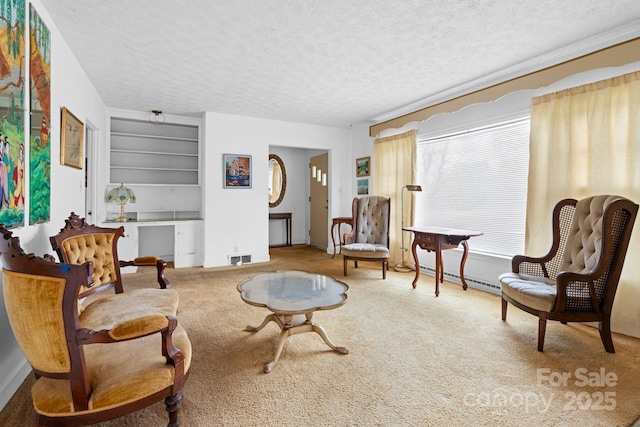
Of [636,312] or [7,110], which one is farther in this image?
[636,312]

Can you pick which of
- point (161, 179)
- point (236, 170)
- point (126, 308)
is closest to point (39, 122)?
point (126, 308)

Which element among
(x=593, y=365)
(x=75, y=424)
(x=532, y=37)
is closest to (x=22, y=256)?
(x=75, y=424)

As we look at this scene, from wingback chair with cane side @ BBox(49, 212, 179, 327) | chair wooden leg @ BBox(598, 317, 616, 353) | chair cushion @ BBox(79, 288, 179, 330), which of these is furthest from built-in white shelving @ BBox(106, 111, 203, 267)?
chair wooden leg @ BBox(598, 317, 616, 353)

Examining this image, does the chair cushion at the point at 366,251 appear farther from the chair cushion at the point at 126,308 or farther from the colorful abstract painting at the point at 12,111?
the colorful abstract painting at the point at 12,111

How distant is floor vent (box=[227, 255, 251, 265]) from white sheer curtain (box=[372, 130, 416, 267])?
7.77 feet

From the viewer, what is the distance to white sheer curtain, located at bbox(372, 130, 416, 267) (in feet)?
15.9

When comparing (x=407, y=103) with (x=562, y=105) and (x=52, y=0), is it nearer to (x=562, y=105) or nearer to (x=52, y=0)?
(x=562, y=105)

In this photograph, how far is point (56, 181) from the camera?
103 inches

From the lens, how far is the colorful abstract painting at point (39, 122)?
209cm

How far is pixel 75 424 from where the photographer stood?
4.03 ft

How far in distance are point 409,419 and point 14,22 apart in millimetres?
3037

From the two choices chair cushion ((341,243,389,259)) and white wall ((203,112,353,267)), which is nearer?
chair cushion ((341,243,389,259))

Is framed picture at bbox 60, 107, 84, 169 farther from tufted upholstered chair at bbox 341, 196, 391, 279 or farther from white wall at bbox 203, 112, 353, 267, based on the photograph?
tufted upholstered chair at bbox 341, 196, 391, 279

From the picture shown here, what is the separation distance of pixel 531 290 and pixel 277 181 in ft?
18.1
